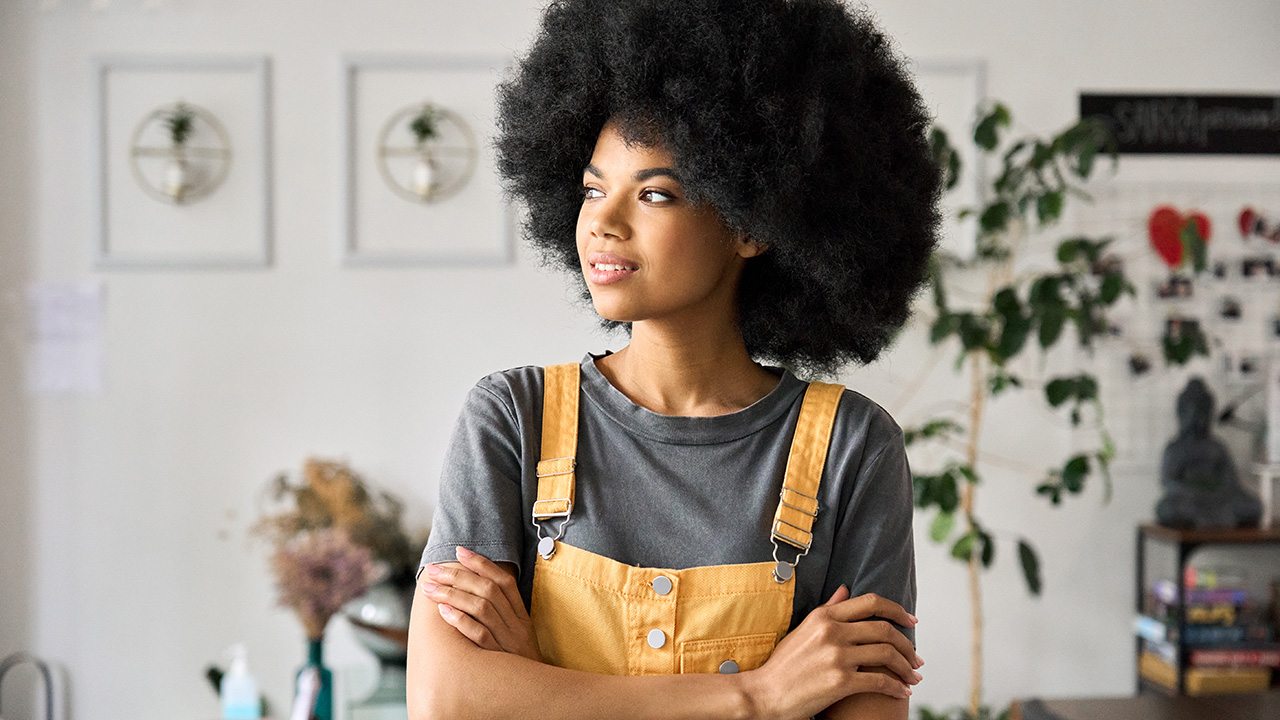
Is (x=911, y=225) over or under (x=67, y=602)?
over

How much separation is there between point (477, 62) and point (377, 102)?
0.33m

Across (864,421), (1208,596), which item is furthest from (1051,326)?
(864,421)

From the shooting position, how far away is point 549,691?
3.69ft

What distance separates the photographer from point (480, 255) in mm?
3270

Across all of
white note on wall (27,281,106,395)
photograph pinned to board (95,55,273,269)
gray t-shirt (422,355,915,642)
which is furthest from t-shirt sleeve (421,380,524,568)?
white note on wall (27,281,106,395)

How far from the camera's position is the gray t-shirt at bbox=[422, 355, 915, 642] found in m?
1.19

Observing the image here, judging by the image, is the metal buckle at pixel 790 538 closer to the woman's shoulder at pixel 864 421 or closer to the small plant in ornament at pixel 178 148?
the woman's shoulder at pixel 864 421

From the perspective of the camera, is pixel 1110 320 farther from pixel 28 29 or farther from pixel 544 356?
pixel 28 29

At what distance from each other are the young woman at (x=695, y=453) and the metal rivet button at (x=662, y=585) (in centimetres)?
1

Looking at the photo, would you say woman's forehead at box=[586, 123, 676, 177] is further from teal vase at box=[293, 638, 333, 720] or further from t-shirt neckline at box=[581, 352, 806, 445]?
teal vase at box=[293, 638, 333, 720]

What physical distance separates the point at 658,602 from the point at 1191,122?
3.11m

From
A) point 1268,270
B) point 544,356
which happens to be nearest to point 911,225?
point 544,356

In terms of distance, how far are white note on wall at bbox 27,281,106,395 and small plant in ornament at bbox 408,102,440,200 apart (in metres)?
1.02

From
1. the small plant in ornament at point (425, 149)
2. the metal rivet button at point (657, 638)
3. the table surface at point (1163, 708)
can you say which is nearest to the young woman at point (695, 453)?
the metal rivet button at point (657, 638)
